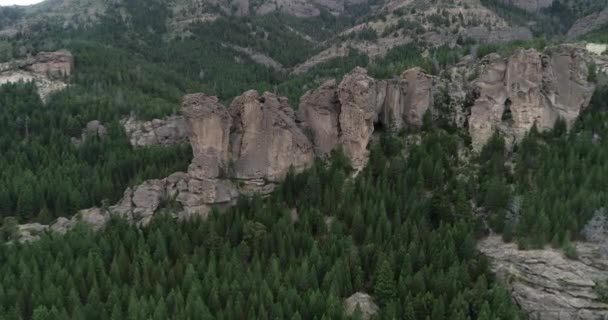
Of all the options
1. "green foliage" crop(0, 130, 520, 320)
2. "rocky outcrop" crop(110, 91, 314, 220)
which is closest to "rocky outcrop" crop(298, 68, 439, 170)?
"green foliage" crop(0, 130, 520, 320)

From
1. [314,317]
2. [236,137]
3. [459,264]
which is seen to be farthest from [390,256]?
[236,137]

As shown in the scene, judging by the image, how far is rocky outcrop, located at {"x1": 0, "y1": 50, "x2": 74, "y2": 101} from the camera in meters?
166

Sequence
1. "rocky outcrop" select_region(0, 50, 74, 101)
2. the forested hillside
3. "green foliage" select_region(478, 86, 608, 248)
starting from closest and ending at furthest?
the forested hillside, "green foliage" select_region(478, 86, 608, 248), "rocky outcrop" select_region(0, 50, 74, 101)

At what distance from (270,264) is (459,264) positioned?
23.2 m

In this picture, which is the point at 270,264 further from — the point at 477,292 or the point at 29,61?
the point at 29,61

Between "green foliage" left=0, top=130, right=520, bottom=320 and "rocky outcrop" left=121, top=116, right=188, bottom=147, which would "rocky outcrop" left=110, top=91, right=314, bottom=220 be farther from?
"rocky outcrop" left=121, top=116, right=188, bottom=147

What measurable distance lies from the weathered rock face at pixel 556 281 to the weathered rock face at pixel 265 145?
114 feet

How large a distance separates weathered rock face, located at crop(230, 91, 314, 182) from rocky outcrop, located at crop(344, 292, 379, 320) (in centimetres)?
2730

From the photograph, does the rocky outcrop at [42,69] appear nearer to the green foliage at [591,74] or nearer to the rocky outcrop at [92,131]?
the rocky outcrop at [92,131]

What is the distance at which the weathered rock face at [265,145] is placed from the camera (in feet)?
299

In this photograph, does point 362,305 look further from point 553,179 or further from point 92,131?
point 92,131

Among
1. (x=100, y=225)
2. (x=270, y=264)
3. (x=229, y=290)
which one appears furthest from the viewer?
(x=100, y=225)

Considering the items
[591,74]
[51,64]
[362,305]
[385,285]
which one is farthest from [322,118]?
[51,64]

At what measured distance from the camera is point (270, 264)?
2931 inches
